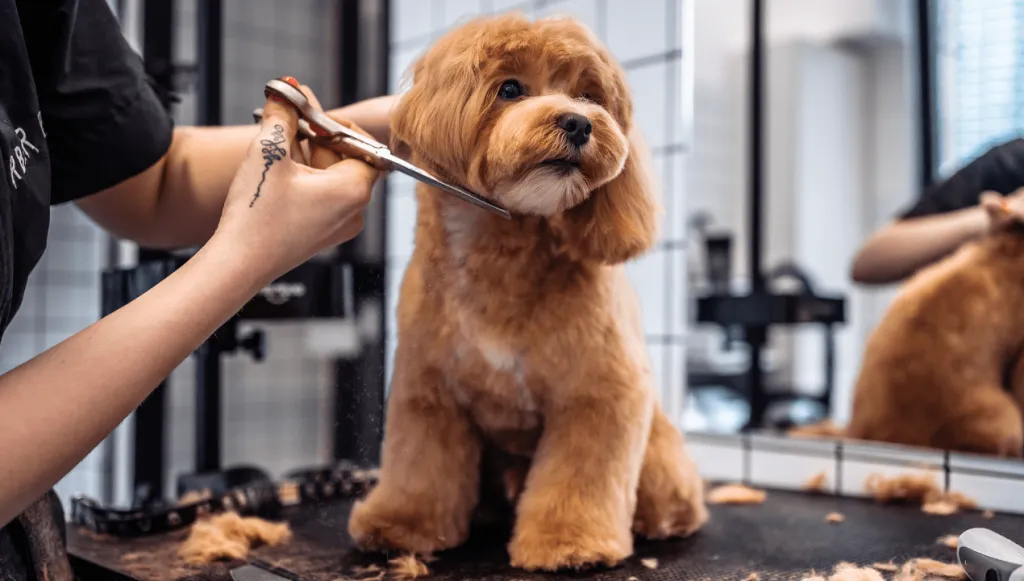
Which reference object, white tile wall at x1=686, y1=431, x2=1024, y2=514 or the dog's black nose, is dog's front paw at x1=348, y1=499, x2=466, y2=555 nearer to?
the dog's black nose

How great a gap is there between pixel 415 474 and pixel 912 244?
35.3 inches

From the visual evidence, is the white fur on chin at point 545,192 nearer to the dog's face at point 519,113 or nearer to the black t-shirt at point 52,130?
the dog's face at point 519,113

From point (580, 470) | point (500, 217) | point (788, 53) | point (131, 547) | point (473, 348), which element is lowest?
point (131, 547)

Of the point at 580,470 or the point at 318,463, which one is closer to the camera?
the point at 580,470

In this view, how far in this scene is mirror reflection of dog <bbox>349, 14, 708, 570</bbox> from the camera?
2.47ft

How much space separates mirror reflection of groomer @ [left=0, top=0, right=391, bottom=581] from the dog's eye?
15 centimetres

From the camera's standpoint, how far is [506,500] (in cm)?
92

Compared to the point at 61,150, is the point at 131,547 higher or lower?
lower

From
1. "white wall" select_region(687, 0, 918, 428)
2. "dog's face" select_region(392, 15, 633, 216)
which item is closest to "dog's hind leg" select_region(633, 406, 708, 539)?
"dog's face" select_region(392, 15, 633, 216)

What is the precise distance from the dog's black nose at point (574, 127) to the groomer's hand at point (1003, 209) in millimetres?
783

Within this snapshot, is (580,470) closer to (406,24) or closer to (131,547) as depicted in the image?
(131,547)

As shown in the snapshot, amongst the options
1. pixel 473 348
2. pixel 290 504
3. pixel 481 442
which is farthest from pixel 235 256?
pixel 290 504

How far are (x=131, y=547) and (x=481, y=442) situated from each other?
41 centimetres

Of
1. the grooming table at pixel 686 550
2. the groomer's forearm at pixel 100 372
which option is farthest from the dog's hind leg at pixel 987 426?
the groomer's forearm at pixel 100 372
